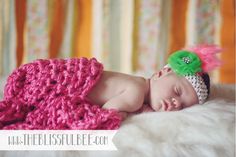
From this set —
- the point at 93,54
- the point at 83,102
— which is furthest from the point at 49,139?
the point at 93,54

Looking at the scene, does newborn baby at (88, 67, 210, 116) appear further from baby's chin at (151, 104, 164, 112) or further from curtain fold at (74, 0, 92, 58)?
curtain fold at (74, 0, 92, 58)

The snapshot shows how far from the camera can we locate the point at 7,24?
5.37 ft

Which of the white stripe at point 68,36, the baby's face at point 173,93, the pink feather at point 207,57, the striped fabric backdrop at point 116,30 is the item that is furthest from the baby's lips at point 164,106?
the white stripe at point 68,36

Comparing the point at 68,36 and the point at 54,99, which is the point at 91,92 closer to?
the point at 54,99

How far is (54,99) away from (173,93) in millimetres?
301

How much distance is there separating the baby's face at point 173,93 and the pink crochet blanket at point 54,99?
152 mm

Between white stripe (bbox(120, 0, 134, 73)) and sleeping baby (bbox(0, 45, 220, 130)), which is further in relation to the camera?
white stripe (bbox(120, 0, 134, 73))

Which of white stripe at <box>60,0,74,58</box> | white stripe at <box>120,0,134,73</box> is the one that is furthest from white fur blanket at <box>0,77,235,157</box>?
white stripe at <box>60,0,74,58</box>

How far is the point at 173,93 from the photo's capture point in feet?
3.17

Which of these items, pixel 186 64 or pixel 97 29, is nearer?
pixel 186 64

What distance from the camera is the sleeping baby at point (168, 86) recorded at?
0.92 metres

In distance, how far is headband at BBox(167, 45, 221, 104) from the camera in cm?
98

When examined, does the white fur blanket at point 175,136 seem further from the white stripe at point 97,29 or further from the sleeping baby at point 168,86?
the white stripe at point 97,29

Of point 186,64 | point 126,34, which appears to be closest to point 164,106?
point 186,64
